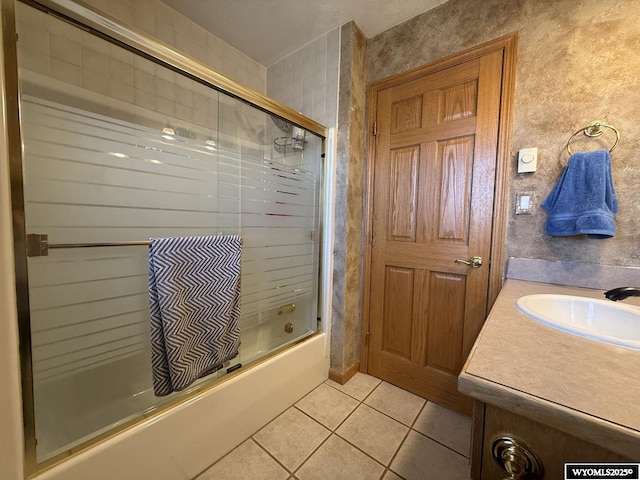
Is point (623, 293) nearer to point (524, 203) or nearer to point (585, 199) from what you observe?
point (585, 199)

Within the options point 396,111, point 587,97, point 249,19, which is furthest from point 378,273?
point 249,19

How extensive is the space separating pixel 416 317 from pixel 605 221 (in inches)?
37.7

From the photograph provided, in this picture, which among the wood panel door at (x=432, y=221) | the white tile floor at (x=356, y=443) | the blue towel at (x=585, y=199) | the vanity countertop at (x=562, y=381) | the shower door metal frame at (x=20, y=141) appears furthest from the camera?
the wood panel door at (x=432, y=221)

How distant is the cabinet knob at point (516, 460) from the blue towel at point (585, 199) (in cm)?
97

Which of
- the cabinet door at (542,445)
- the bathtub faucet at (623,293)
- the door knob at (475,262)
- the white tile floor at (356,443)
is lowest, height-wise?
the white tile floor at (356,443)

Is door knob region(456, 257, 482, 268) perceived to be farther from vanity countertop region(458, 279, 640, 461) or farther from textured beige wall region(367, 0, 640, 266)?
vanity countertop region(458, 279, 640, 461)

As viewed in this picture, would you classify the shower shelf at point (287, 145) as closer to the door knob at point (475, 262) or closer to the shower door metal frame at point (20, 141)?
the shower door metal frame at point (20, 141)

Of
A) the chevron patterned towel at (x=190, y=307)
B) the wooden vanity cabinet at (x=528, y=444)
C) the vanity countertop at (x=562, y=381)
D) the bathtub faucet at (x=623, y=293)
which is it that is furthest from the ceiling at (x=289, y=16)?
the wooden vanity cabinet at (x=528, y=444)

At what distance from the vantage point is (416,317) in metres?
1.58

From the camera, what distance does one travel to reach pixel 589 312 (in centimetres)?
89

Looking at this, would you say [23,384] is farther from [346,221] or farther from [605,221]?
[605,221]

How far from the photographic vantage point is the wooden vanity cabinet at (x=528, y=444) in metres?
0.37

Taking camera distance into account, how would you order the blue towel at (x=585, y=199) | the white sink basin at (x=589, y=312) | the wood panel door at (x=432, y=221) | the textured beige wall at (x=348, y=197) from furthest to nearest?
the textured beige wall at (x=348, y=197) < the wood panel door at (x=432, y=221) < the blue towel at (x=585, y=199) < the white sink basin at (x=589, y=312)

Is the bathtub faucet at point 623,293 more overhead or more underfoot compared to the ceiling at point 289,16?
more underfoot
